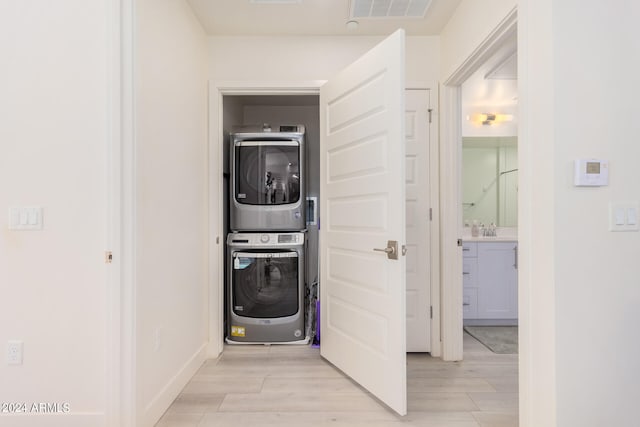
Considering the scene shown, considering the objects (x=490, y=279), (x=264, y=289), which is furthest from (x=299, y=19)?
(x=490, y=279)

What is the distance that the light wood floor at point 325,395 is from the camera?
1.64 metres

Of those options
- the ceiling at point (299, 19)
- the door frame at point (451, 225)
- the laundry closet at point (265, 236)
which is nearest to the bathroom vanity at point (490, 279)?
the door frame at point (451, 225)

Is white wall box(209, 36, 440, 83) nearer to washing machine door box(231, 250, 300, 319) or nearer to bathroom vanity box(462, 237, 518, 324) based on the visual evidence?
washing machine door box(231, 250, 300, 319)

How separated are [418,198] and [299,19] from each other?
62.4 inches

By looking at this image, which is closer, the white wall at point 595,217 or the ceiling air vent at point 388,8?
the white wall at point 595,217

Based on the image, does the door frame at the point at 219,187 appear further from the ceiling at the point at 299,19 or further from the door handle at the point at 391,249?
the door handle at the point at 391,249

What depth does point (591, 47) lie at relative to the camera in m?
1.25

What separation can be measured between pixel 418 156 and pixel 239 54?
1.62 m

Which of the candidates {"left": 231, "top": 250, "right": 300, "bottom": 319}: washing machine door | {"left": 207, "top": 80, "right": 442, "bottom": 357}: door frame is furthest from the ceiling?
{"left": 231, "top": 250, "right": 300, "bottom": 319}: washing machine door

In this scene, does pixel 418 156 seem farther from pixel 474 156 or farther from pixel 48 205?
pixel 48 205

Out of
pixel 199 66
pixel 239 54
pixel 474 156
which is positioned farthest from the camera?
pixel 474 156

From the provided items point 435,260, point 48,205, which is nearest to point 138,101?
point 48,205

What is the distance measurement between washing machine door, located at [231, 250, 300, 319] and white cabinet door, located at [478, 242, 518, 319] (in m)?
1.92

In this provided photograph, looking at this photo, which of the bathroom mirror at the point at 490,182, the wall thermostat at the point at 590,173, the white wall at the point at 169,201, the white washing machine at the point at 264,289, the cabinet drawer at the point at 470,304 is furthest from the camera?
the bathroom mirror at the point at 490,182
